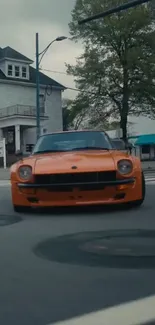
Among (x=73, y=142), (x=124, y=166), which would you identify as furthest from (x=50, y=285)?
(x=73, y=142)

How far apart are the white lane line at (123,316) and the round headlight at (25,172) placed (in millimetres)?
3778

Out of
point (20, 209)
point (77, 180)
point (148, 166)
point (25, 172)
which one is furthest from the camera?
→ point (148, 166)

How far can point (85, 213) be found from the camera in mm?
6965

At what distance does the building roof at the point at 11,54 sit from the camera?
42875mm

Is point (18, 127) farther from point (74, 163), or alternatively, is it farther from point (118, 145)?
point (74, 163)

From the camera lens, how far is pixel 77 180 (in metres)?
6.68

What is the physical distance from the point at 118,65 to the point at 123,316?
119ft

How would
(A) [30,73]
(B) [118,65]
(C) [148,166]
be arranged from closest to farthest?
(C) [148,166] < (B) [118,65] < (A) [30,73]

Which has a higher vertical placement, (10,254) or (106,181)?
(106,181)

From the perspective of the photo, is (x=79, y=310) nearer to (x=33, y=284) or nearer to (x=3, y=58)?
(x=33, y=284)

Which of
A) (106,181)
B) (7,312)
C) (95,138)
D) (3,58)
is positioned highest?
(3,58)

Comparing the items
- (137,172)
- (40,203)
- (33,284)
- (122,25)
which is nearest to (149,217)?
(137,172)

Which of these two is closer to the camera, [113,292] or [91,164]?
[113,292]

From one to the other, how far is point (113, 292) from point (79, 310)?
1.41ft
